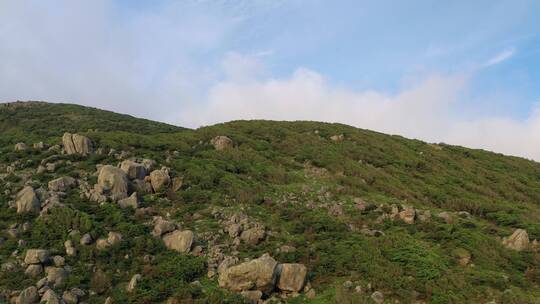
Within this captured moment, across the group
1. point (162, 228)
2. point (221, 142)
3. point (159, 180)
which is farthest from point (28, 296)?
point (221, 142)

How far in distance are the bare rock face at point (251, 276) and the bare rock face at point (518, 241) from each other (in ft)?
35.6

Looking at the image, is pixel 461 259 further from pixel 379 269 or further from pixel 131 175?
pixel 131 175

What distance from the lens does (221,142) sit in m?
29.2

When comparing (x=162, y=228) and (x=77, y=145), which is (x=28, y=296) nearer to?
(x=162, y=228)

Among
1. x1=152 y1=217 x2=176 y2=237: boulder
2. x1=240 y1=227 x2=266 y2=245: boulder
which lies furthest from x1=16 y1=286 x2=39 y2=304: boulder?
x1=240 y1=227 x2=266 y2=245: boulder

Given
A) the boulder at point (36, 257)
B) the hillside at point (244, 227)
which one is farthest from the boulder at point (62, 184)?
the boulder at point (36, 257)

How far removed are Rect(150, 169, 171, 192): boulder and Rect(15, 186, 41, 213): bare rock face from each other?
5.11 m

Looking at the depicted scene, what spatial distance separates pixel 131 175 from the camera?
66.8ft

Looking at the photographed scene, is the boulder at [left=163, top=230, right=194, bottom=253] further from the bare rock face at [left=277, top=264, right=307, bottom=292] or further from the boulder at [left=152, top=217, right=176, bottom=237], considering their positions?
the bare rock face at [left=277, top=264, right=307, bottom=292]

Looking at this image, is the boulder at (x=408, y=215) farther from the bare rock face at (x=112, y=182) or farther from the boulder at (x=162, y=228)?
the bare rock face at (x=112, y=182)

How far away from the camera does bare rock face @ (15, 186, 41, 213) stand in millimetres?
17172

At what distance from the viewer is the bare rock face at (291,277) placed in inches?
542

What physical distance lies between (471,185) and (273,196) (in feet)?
49.8

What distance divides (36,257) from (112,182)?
552cm
